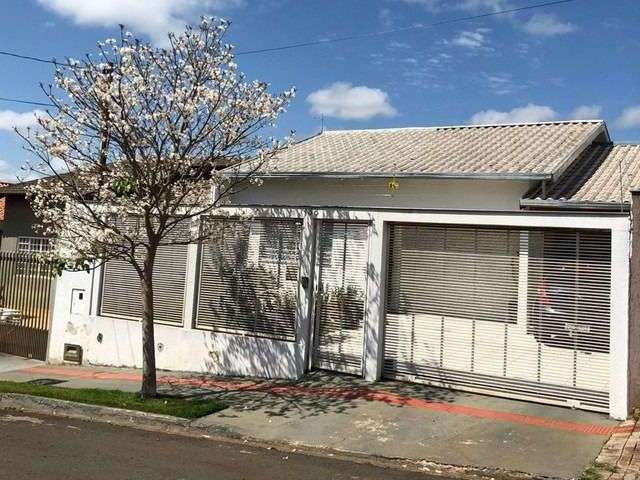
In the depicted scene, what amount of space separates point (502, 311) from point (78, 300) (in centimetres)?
830

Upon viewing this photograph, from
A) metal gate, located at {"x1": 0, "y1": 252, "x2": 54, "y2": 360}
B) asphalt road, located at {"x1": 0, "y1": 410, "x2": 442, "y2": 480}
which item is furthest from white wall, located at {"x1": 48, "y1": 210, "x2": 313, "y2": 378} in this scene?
asphalt road, located at {"x1": 0, "y1": 410, "x2": 442, "y2": 480}

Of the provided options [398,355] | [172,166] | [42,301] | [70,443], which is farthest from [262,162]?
[42,301]

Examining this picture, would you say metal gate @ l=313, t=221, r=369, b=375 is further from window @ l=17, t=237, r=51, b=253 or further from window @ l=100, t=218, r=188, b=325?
window @ l=17, t=237, r=51, b=253

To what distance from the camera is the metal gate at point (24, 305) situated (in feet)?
41.7

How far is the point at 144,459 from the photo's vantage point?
240 inches

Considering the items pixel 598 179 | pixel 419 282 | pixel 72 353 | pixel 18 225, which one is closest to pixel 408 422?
pixel 419 282

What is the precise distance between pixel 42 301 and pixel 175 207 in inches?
238

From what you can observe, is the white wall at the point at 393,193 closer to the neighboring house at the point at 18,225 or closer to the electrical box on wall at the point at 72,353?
the electrical box on wall at the point at 72,353

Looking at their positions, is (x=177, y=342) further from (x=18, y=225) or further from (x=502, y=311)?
(x=18, y=225)

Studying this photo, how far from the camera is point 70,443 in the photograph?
663 cm

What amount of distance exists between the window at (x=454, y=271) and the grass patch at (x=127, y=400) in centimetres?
320

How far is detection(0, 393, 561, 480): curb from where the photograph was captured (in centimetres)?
595

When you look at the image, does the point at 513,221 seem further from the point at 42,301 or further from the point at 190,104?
the point at 42,301

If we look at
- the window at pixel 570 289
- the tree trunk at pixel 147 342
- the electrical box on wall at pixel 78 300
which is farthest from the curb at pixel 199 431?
the electrical box on wall at pixel 78 300
